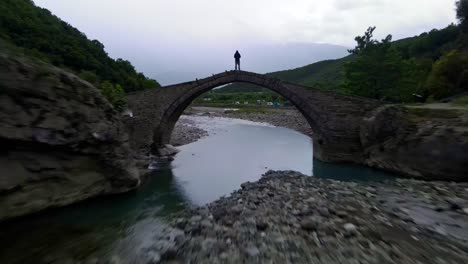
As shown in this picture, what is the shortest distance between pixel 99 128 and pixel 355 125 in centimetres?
1438

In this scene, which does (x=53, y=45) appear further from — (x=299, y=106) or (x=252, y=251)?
(x=252, y=251)

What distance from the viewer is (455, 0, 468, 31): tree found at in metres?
39.6

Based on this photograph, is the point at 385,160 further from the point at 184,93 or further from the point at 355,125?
the point at 184,93

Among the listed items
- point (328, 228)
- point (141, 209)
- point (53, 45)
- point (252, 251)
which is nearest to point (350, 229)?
point (328, 228)

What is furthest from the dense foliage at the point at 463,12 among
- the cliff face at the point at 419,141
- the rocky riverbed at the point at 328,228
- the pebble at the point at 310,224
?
the pebble at the point at 310,224

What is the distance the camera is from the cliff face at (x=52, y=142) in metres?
8.73

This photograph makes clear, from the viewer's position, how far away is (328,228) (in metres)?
6.50

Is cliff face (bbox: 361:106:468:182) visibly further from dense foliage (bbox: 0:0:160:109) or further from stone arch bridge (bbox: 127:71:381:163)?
dense foliage (bbox: 0:0:160:109)

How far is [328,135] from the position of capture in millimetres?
18594

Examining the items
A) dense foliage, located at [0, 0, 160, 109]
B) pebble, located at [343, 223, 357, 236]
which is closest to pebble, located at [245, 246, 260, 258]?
pebble, located at [343, 223, 357, 236]

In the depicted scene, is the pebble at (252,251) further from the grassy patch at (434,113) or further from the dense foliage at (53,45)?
the dense foliage at (53,45)

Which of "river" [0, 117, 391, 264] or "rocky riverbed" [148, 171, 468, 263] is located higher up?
"rocky riverbed" [148, 171, 468, 263]

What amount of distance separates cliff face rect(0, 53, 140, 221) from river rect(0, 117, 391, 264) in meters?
0.57

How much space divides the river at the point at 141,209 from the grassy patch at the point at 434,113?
3697mm
